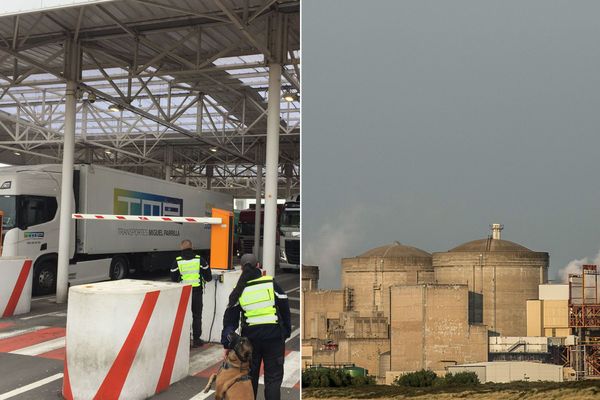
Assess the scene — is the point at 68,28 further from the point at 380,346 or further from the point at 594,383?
the point at 594,383

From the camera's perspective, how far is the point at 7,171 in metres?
12.8

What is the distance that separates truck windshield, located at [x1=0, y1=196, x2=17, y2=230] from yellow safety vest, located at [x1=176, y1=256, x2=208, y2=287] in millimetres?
6976

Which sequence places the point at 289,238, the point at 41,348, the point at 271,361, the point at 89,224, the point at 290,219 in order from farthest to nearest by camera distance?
the point at 290,219
the point at 289,238
the point at 89,224
the point at 41,348
the point at 271,361

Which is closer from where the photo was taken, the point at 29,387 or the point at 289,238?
the point at 29,387

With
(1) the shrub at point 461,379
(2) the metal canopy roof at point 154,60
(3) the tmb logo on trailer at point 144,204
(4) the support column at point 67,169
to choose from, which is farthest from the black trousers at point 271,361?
(3) the tmb logo on trailer at point 144,204

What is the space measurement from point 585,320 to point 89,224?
37.2 feet

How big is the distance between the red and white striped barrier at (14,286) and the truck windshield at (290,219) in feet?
36.6

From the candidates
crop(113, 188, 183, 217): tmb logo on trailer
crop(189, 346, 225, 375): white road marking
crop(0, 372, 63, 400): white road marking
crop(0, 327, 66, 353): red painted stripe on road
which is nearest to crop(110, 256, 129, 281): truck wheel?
crop(113, 188, 183, 217): tmb logo on trailer

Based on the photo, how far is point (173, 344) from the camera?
5.96 metres

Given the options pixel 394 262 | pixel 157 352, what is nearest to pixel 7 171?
pixel 157 352

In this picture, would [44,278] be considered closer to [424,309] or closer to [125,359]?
[125,359]

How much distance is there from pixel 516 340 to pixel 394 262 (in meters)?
1.48

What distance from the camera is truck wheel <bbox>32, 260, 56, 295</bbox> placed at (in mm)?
12664

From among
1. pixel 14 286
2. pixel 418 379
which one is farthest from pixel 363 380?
pixel 14 286
